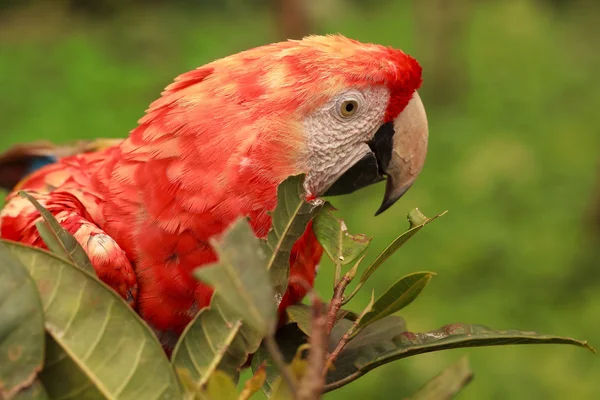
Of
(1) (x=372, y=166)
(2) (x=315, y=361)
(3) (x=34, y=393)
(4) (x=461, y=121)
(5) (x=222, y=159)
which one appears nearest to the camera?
(2) (x=315, y=361)

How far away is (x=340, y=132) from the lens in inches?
38.6

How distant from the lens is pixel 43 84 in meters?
3.90

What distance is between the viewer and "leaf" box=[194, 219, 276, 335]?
438mm

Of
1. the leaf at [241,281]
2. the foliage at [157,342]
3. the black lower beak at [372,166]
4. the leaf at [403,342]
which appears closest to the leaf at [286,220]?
the foliage at [157,342]

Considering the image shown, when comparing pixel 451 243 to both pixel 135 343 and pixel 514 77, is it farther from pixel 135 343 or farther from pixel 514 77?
pixel 135 343

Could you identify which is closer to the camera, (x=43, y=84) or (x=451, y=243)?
(x=451, y=243)

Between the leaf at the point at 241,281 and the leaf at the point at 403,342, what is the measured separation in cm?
22

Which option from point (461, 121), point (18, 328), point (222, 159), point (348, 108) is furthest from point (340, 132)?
point (461, 121)

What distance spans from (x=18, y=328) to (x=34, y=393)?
0.05 meters

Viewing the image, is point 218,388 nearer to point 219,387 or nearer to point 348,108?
point 219,387

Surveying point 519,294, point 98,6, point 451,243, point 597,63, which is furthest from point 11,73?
point 597,63

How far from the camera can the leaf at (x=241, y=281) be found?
1.44 feet

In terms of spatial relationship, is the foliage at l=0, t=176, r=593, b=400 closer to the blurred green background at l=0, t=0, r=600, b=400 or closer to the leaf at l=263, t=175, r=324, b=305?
the leaf at l=263, t=175, r=324, b=305

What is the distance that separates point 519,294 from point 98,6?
3.53m
